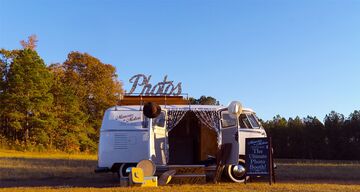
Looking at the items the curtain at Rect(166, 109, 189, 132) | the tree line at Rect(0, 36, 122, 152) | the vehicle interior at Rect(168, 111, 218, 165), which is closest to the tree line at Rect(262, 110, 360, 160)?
the tree line at Rect(0, 36, 122, 152)

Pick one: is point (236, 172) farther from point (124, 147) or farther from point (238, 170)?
point (124, 147)

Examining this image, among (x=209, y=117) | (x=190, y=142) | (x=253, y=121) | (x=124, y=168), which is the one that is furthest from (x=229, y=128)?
(x=124, y=168)

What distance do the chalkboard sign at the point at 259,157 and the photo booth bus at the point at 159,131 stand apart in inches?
41.0

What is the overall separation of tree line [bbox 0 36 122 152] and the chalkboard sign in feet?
106

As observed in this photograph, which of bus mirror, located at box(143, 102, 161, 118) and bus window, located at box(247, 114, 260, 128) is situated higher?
bus mirror, located at box(143, 102, 161, 118)

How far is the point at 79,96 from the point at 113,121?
40654 mm

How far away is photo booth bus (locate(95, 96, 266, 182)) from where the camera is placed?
15.1m

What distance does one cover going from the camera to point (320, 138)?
178 feet

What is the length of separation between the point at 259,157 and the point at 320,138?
4269 cm

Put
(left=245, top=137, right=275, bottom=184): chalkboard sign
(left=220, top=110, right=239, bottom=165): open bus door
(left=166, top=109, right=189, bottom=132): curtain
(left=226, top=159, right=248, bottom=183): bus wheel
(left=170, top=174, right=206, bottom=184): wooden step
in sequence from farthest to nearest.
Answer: (left=166, top=109, right=189, bottom=132): curtain
(left=220, top=110, right=239, bottom=165): open bus door
(left=226, top=159, right=248, bottom=183): bus wheel
(left=170, top=174, right=206, bottom=184): wooden step
(left=245, top=137, right=275, bottom=184): chalkboard sign

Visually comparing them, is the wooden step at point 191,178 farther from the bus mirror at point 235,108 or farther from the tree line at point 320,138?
the tree line at point 320,138

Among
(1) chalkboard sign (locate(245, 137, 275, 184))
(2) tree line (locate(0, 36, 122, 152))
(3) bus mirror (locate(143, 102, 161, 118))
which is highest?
(2) tree line (locate(0, 36, 122, 152))

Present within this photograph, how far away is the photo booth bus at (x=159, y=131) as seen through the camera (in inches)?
594

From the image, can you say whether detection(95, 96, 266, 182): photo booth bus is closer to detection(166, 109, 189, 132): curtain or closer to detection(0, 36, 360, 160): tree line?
detection(166, 109, 189, 132): curtain
